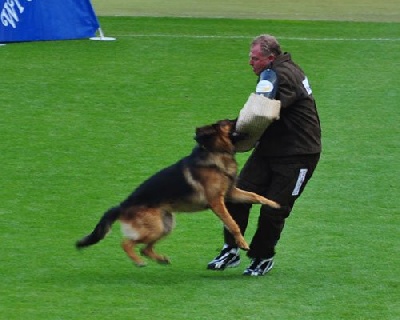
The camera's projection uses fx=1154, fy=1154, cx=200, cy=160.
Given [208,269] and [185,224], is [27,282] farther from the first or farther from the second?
[185,224]

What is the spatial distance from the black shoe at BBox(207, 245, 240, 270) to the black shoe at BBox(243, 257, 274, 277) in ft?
0.63

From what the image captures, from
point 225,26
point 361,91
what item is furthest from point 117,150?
point 225,26

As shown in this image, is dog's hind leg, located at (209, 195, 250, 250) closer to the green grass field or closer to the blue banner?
the green grass field

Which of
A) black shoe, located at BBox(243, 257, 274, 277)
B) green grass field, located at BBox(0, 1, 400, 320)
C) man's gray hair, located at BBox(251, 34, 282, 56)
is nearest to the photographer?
green grass field, located at BBox(0, 1, 400, 320)

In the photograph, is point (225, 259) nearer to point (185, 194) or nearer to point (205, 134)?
point (185, 194)

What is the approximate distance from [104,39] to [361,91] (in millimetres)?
4713

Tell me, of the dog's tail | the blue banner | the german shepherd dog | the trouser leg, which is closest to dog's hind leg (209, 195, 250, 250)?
the german shepherd dog

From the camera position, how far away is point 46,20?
57.8 feet

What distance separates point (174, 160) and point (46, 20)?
617 cm

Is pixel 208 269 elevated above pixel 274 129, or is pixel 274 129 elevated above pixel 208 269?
pixel 274 129

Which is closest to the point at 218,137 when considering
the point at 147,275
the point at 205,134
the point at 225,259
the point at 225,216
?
the point at 205,134

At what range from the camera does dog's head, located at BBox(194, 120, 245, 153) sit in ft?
26.9

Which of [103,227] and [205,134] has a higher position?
[205,134]

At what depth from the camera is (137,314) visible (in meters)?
7.25
